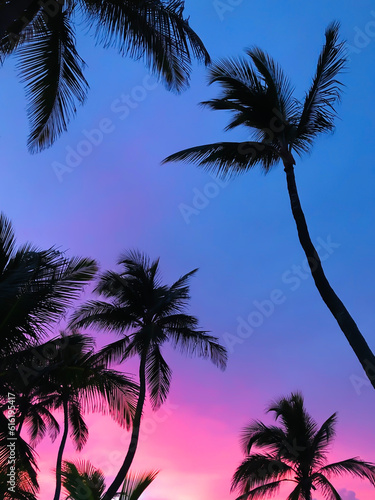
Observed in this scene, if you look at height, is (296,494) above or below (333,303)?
above

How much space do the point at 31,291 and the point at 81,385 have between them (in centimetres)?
270

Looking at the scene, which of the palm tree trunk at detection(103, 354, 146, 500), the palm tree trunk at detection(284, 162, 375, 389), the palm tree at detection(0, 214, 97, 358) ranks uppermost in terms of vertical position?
the palm tree trunk at detection(284, 162, 375, 389)

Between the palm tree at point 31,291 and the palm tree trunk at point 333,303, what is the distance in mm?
4972

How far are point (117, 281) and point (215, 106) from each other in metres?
11.7

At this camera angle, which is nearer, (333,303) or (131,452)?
(333,303)

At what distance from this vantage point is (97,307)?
22.4 m

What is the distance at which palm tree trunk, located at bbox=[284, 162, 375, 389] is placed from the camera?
888cm

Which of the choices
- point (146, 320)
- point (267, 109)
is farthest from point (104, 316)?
point (267, 109)

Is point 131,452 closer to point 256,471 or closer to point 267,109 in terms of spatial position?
point 256,471

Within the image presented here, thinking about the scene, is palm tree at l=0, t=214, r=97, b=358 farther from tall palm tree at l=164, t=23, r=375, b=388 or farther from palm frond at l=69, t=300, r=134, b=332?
palm frond at l=69, t=300, r=134, b=332

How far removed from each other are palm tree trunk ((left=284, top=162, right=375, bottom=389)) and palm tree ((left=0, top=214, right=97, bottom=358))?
16.3ft

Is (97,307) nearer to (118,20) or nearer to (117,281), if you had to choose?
(117,281)

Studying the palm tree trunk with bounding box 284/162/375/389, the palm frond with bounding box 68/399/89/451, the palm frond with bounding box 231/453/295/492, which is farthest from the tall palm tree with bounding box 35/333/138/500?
the palm frond with bounding box 231/453/295/492

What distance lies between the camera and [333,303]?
10.1 m
